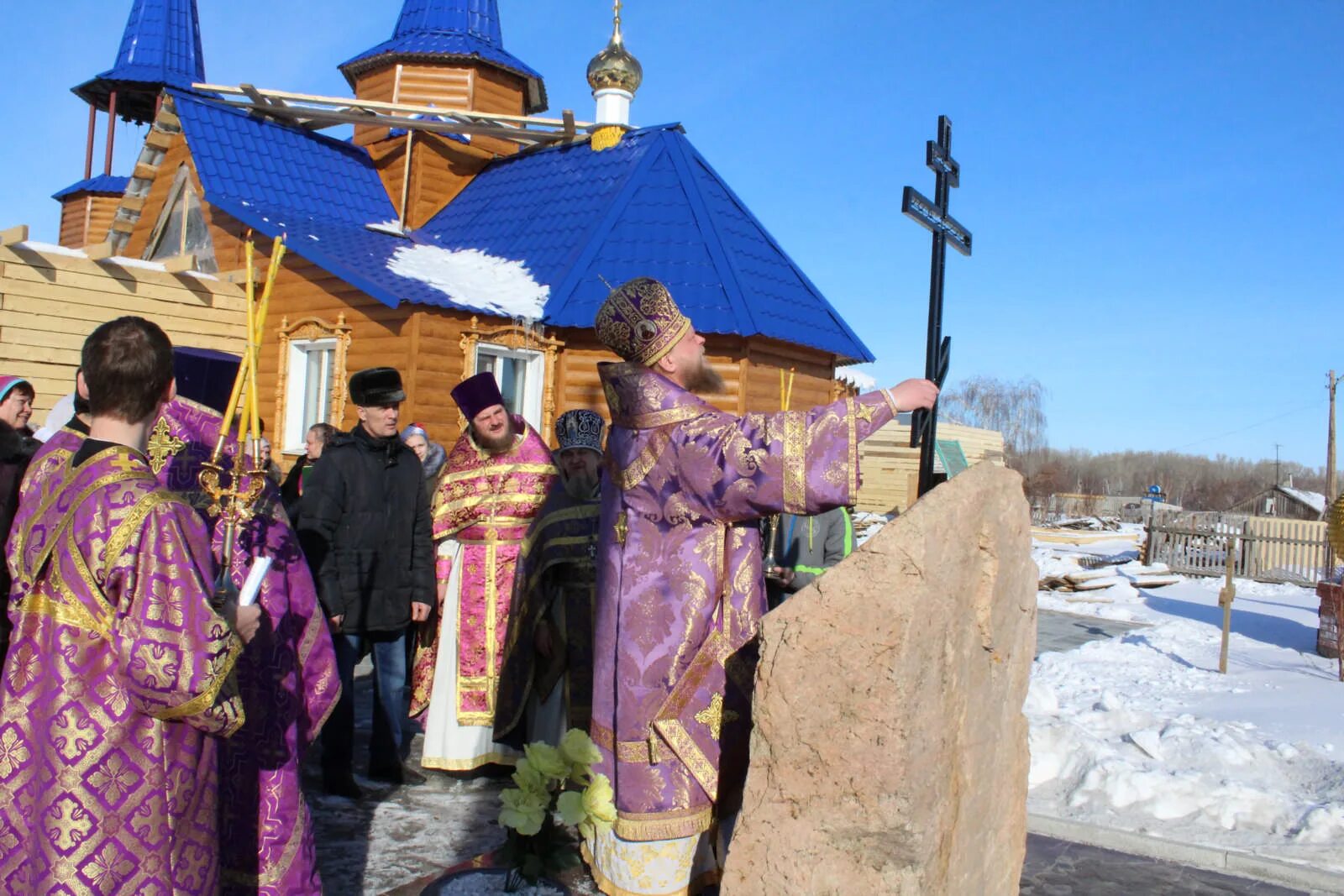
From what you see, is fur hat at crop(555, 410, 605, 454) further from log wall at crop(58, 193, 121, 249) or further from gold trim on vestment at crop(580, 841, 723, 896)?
log wall at crop(58, 193, 121, 249)

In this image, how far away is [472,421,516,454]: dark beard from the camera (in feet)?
16.7

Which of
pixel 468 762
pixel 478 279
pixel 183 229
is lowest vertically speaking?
pixel 468 762

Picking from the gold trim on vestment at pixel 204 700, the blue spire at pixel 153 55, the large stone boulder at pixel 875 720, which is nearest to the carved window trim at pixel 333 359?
the gold trim on vestment at pixel 204 700

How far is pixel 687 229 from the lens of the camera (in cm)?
1324

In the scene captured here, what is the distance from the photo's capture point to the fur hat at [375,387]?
462 cm

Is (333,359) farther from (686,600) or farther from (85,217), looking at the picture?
(85,217)

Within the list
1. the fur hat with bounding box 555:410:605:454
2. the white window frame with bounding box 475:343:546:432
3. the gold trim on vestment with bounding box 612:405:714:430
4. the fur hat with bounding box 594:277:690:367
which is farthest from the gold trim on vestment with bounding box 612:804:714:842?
the white window frame with bounding box 475:343:546:432

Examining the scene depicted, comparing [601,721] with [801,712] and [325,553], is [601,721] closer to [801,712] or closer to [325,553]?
[801,712]

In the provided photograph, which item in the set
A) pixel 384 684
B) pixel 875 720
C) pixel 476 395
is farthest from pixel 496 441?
pixel 875 720

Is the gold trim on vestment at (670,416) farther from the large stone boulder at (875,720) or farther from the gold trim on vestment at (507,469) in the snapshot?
the gold trim on vestment at (507,469)

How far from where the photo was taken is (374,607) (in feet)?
15.7

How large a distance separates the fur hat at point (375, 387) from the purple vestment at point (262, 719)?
1.58 metres

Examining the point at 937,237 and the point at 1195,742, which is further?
the point at 1195,742

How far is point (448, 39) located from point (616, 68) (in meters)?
3.60
